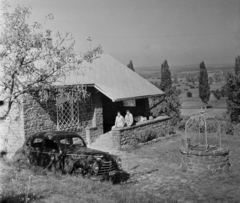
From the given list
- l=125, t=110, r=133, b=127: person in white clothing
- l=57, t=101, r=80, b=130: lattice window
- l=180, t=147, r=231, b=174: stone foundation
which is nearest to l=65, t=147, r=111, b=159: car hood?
l=180, t=147, r=231, b=174: stone foundation

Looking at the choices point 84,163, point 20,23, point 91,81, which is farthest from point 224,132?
point 20,23

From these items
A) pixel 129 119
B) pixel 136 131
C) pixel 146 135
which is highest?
pixel 129 119

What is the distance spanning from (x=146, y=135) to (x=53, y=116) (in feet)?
17.9

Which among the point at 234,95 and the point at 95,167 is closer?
the point at 95,167

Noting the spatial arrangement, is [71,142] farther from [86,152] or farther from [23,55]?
[23,55]

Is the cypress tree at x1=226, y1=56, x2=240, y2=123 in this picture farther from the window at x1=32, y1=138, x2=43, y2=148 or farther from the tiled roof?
the window at x1=32, y1=138, x2=43, y2=148

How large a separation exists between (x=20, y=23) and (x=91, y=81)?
31.5ft

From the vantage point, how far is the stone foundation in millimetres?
11298

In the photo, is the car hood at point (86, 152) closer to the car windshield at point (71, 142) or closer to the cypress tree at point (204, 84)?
the car windshield at point (71, 142)

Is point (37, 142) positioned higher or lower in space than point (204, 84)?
lower

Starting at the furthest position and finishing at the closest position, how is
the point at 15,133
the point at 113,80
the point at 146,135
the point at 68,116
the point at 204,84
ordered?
1. the point at 204,84
2. the point at 113,80
3. the point at 146,135
4. the point at 68,116
5. the point at 15,133

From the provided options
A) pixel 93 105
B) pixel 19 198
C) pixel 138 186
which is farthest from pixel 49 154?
pixel 93 105

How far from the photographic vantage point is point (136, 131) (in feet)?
56.4

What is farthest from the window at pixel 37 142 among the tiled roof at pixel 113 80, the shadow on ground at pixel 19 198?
the tiled roof at pixel 113 80
